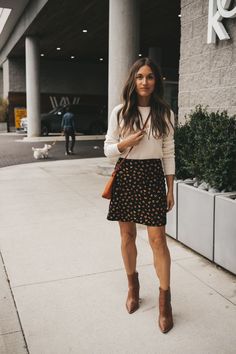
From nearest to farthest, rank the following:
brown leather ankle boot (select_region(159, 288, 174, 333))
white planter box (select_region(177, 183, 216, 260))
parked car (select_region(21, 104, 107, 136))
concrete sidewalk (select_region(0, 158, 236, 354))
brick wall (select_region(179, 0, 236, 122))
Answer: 1. concrete sidewalk (select_region(0, 158, 236, 354))
2. brown leather ankle boot (select_region(159, 288, 174, 333))
3. white planter box (select_region(177, 183, 216, 260))
4. brick wall (select_region(179, 0, 236, 122))
5. parked car (select_region(21, 104, 107, 136))

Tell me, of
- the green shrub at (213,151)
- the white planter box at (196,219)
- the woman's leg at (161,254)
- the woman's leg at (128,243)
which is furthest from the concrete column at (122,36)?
the woman's leg at (161,254)

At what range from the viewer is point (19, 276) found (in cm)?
383

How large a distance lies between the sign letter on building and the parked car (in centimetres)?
1921

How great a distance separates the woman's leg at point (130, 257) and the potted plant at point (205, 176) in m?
1.18

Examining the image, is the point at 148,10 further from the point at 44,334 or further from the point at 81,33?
the point at 44,334

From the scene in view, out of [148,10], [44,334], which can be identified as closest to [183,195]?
→ [44,334]

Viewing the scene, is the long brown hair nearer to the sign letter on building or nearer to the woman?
the woman

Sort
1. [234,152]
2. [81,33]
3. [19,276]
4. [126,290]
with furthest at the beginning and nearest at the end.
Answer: [81,33] < [234,152] < [19,276] < [126,290]

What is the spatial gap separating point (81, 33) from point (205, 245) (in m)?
17.2

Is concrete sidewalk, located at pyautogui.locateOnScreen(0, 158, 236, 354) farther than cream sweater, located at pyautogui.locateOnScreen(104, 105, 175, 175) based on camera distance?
No

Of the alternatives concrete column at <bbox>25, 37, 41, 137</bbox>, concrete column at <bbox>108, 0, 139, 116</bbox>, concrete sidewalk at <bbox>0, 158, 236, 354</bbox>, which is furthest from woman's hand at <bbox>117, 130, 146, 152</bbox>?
concrete column at <bbox>25, 37, 41, 137</bbox>

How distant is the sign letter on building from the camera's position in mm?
4656

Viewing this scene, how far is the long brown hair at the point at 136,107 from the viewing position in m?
2.91

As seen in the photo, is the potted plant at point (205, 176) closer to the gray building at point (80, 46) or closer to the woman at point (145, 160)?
the woman at point (145, 160)
